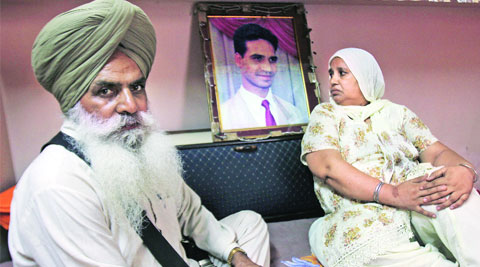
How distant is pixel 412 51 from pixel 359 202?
1.77 meters

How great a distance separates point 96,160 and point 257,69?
143 cm

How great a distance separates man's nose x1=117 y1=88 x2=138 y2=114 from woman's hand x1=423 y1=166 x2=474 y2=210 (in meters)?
1.24

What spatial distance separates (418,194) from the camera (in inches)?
57.9

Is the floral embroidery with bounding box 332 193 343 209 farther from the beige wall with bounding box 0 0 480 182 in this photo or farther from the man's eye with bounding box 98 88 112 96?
the man's eye with bounding box 98 88 112 96

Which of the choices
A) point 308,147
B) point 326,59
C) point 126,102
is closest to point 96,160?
point 126,102

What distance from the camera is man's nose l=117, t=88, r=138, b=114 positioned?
1094 mm

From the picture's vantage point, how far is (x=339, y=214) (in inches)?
65.3

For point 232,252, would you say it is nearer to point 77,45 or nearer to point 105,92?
point 105,92

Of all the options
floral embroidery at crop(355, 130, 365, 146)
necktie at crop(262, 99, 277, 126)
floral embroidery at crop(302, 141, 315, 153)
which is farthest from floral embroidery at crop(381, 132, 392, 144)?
necktie at crop(262, 99, 277, 126)

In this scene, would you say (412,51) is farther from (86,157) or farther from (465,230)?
(86,157)

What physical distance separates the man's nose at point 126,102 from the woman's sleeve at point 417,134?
1.51 m

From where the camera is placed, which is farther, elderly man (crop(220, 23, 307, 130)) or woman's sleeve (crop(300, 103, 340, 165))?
elderly man (crop(220, 23, 307, 130))

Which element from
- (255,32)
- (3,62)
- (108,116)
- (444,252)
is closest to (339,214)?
(444,252)

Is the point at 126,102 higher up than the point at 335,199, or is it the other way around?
the point at 126,102
